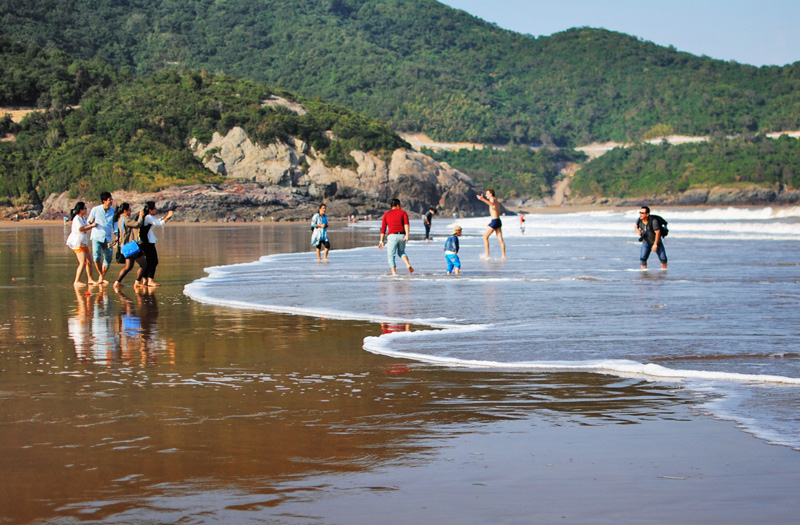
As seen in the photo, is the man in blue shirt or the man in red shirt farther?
the man in red shirt

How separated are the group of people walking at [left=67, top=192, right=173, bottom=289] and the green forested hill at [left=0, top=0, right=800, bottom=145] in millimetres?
129428

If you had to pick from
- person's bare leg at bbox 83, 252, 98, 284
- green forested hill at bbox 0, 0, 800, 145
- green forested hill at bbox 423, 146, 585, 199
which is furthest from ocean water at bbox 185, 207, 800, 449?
green forested hill at bbox 0, 0, 800, 145

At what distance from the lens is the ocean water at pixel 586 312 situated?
698 centimetres

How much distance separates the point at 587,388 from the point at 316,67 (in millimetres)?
156626

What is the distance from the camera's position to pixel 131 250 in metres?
15.3

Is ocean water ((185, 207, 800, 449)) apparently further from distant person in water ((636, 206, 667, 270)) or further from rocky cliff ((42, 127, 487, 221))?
rocky cliff ((42, 127, 487, 221))

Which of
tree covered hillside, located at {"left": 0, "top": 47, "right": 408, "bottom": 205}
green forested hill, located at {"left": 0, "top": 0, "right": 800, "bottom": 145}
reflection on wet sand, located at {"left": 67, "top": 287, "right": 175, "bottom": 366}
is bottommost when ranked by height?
reflection on wet sand, located at {"left": 67, "top": 287, "right": 175, "bottom": 366}

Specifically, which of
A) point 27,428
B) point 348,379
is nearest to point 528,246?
point 348,379

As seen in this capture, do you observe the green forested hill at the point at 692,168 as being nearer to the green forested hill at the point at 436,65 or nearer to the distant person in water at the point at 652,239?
the green forested hill at the point at 436,65

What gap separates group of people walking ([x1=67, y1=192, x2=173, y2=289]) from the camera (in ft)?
50.4

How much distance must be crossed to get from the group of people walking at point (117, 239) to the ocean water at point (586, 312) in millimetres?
998

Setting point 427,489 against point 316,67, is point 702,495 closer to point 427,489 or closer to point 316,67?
point 427,489

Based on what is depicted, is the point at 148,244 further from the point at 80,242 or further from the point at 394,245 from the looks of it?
the point at 394,245

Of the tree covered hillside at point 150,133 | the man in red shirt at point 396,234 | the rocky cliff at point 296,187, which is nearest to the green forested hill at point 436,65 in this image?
the tree covered hillside at point 150,133
